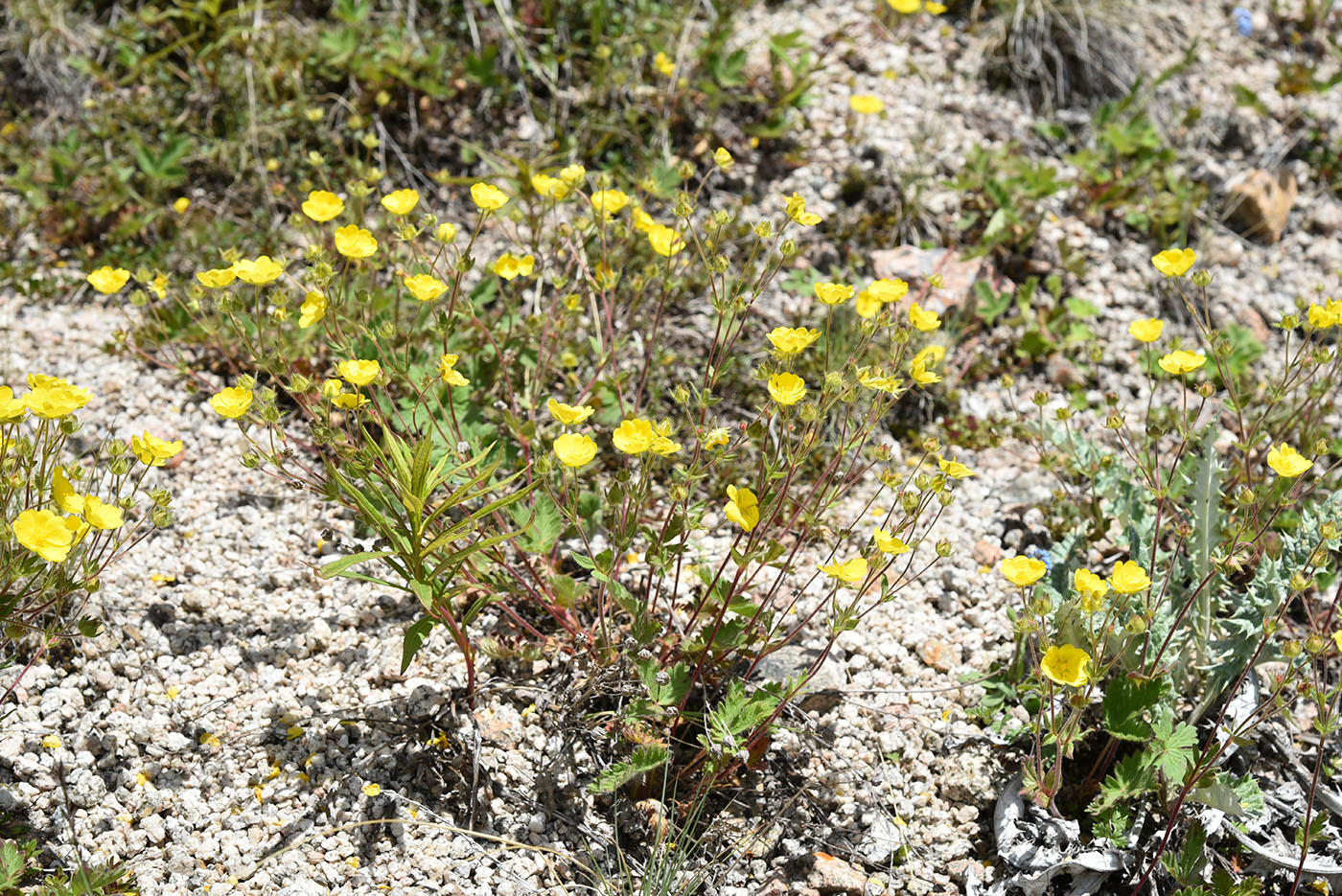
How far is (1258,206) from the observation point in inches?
163

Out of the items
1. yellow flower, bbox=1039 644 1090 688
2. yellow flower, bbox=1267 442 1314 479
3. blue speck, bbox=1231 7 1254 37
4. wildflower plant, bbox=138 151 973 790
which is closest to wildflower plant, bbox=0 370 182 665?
wildflower plant, bbox=138 151 973 790

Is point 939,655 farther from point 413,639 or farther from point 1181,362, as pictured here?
point 413,639

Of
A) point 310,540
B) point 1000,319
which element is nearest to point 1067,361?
point 1000,319

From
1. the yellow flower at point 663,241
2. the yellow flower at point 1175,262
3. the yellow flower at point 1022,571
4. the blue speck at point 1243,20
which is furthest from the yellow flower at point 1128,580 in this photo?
the blue speck at point 1243,20

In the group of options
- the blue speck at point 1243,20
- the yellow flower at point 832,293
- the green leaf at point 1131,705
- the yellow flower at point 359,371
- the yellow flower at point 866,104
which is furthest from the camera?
the blue speck at point 1243,20

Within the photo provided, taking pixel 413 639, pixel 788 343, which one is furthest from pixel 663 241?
pixel 413 639

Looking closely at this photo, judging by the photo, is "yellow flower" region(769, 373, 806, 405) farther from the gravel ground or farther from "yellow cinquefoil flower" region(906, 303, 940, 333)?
the gravel ground

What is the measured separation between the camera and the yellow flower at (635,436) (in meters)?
2.24

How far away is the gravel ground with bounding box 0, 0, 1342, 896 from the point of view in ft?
7.43

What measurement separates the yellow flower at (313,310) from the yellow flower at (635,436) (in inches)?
30.7

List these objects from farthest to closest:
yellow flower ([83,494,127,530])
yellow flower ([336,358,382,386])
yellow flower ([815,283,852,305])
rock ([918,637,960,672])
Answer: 1. rock ([918,637,960,672])
2. yellow flower ([815,283,852,305])
3. yellow flower ([336,358,382,386])
4. yellow flower ([83,494,127,530])

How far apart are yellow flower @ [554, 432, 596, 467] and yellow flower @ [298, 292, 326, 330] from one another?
2.31ft

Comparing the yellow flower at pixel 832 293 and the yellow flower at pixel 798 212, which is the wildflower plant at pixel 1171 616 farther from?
the yellow flower at pixel 798 212

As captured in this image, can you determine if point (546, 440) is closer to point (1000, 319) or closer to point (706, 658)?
point (706, 658)
